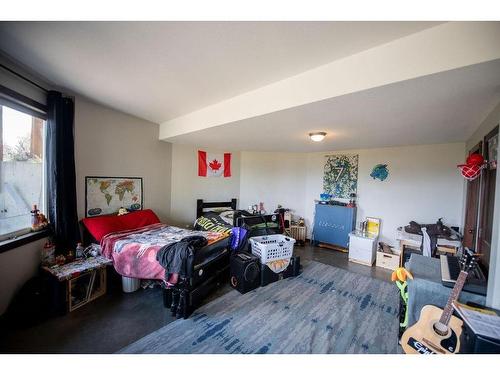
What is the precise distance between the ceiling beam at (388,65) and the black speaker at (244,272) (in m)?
1.72

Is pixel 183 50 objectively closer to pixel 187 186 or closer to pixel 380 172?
pixel 187 186

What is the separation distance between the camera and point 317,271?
3.09m

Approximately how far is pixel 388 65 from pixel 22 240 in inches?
133

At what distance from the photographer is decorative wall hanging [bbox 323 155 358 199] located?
13.5ft

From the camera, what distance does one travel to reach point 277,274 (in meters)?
2.71

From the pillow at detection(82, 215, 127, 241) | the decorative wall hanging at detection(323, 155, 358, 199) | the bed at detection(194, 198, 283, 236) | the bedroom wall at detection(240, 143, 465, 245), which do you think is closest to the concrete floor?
the pillow at detection(82, 215, 127, 241)

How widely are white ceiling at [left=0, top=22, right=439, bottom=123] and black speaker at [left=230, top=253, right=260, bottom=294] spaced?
1966 millimetres

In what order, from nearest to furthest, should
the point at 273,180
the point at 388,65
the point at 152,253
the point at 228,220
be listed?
the point at 388,65, the point at 152,253, the point at 228,220, the point at 273,180

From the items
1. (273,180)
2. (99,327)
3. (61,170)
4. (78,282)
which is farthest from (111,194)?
(273,180)

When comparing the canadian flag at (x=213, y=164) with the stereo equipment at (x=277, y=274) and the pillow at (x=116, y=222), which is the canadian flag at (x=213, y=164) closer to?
the pillow at (x=116, y=222)

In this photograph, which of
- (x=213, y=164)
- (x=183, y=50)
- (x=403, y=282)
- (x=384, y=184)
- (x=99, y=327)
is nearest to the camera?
(x=183, y=50)

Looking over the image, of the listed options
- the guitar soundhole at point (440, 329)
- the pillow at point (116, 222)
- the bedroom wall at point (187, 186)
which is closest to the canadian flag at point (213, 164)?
the bedroom wall at point (187, 186)
